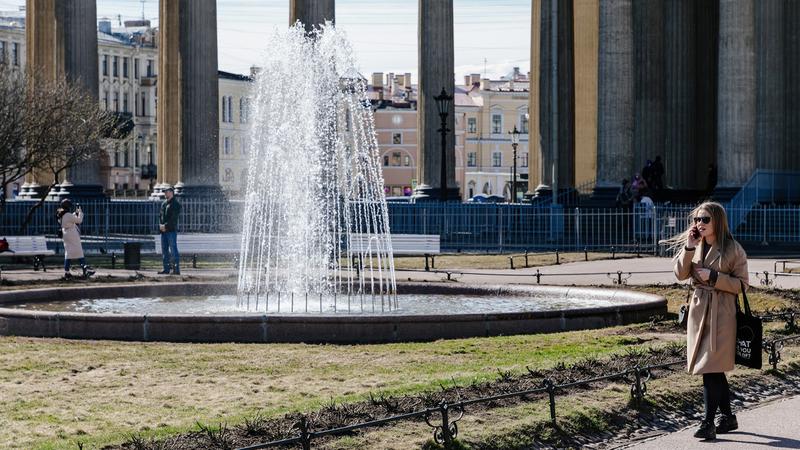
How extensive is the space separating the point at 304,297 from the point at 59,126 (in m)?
27.9

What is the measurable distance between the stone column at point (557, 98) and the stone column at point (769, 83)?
29.5 ft

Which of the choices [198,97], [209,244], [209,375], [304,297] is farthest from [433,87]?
[209,375]

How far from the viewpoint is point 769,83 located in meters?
49.5

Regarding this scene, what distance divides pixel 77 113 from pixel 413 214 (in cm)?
1208

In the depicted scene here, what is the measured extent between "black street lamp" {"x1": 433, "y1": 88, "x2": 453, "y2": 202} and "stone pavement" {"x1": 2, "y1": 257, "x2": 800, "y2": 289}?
1571 cm

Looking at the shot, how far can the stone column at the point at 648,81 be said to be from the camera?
A: 5262 cm

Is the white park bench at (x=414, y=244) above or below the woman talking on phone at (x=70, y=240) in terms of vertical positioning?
below

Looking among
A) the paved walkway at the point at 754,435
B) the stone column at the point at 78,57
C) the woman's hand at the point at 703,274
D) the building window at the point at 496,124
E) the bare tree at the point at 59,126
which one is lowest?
the paved walkway at the point at 754,435

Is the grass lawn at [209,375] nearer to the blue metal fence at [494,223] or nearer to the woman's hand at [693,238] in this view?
the woman's hand at [693,238]

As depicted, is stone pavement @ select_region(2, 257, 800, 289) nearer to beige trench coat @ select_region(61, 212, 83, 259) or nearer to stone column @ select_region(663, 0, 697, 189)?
beige trench coat @ select_region(61, 212, 83, 259)

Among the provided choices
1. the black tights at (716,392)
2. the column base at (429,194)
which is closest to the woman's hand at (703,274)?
the black tights at (716,392)

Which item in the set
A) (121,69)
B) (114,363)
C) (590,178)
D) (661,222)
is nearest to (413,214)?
(590,178)

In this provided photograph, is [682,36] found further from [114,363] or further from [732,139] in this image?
[114,363]

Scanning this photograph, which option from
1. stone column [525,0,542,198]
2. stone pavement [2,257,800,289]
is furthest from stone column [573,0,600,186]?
stone pavement [2,257,800,289]
